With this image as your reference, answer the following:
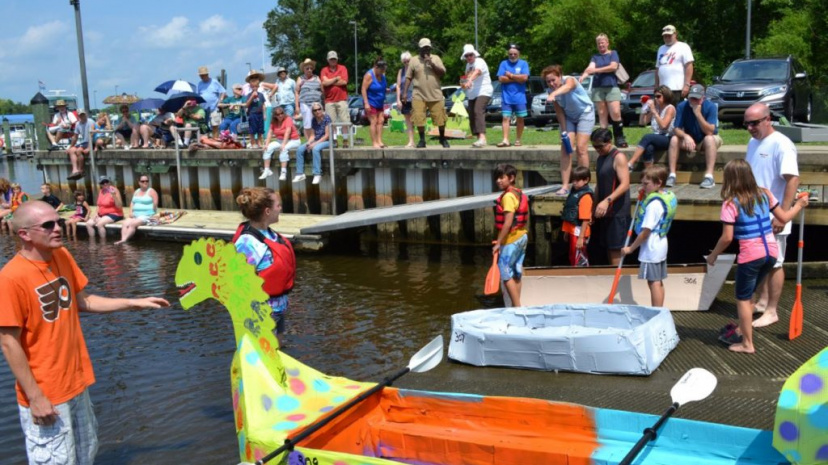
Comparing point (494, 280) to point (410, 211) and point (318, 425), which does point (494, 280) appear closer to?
point (410, 211)

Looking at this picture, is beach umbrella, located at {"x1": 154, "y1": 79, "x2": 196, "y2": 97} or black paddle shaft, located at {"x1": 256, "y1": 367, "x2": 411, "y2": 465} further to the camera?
beach umbrella, located at {"x1": 154, "y1": 79, "x2": 196, "y2": 97}

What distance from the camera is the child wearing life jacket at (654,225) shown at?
757 centimetres

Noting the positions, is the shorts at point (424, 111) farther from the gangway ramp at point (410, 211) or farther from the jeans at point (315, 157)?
the jeans at point (315, 157)

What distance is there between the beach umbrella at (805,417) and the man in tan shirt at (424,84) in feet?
34.8

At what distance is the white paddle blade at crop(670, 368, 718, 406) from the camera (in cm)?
473

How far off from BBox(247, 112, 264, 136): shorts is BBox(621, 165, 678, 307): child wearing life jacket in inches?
453

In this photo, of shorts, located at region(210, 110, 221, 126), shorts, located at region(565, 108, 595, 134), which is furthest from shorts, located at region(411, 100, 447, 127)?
shorts, located at region(210, 110, 221, 126)

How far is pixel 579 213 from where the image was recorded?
9203 millimetres

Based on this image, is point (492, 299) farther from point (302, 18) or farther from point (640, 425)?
point (302, 18)

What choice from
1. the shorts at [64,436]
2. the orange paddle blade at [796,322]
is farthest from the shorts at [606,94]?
the shorts at [64,436]

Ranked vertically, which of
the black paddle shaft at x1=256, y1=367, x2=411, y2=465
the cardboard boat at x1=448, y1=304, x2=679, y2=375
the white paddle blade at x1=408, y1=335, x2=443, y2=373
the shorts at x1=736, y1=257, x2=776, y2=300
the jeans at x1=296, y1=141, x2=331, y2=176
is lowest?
the cardboard boat at x1=448, y1=304, x2=679, y2=375

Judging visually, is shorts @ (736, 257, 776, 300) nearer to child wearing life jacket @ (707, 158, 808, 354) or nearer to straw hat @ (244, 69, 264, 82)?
child wearing life jacket @ (707, 158, 808, 354)

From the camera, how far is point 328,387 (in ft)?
17.7

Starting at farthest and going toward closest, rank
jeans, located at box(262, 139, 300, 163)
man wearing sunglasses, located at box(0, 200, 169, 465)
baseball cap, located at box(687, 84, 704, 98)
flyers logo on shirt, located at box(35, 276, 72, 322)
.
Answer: jeans, located at box(262, 139, 300, 163) → baseball cap, located at box(687, 84, 704, 98) → flyers logo on shirt, located at box(35, 276, 72, 322) → man wearing sunglasses, located at box(0, 200, 169, 465)
